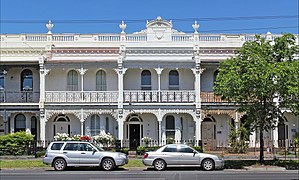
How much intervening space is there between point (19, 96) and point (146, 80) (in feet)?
31.6

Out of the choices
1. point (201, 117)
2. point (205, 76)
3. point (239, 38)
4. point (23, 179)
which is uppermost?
point (239, 38)

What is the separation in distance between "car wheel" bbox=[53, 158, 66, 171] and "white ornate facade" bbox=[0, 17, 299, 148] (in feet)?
39.4

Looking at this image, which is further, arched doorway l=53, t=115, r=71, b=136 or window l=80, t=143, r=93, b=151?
arched doorway l=53, t=115, r=71, b=136

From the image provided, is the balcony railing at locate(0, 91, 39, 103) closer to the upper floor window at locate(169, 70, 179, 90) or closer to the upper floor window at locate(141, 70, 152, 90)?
the upper floor window at locate(141, 70, 152, 90)

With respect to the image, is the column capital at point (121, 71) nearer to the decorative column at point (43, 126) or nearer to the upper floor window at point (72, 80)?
the upper floor window at point (72, 80)

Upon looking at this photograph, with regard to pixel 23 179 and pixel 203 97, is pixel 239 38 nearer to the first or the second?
pixel 203 97

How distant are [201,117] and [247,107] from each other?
34.3 ft

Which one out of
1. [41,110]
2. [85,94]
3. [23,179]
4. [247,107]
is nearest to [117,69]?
[85,94]

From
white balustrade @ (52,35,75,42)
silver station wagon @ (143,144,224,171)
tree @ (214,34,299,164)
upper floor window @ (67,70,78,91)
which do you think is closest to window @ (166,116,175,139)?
upper floor window @ (67,70,78,91)

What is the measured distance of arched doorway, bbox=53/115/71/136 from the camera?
128 ft

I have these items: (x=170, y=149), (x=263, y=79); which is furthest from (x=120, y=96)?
(x=263, y=79)

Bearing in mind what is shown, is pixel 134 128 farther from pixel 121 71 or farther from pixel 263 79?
pixel 263 79

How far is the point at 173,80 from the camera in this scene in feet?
128

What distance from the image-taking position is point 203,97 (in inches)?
1464
